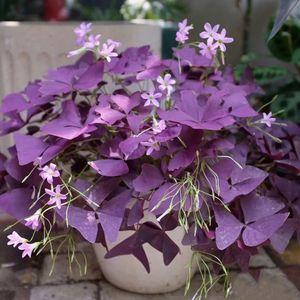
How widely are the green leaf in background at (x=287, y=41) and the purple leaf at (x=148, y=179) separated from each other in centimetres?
95

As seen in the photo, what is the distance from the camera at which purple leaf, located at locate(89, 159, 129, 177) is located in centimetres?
76

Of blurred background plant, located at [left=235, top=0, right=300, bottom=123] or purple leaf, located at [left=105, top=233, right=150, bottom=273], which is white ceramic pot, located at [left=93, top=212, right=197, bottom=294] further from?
blurred background plant, located at [left=235, top=0, right=300, bottom=123]

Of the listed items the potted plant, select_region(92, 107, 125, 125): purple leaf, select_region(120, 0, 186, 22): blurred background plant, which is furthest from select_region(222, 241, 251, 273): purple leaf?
select_region(120, 0, 186, 22): blurred background plant

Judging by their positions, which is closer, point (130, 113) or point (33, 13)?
point (130, 113)

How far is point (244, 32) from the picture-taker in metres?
2.10

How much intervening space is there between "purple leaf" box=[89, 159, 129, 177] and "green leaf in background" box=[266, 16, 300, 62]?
976 millimetres

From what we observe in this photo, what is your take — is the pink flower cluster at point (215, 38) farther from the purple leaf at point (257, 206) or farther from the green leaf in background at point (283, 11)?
the purple leaf at point (257, 206)

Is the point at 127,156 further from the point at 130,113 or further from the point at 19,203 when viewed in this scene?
the point at 19,203

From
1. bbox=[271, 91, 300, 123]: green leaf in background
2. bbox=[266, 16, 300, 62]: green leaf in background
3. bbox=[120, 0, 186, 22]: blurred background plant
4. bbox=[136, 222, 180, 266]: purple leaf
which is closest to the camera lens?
bbox=[136, 222, 180, 266]: purple leaf

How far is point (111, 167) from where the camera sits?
2.51ft

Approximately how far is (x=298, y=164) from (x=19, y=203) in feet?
2.00

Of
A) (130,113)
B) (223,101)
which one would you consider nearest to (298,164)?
(223,101)

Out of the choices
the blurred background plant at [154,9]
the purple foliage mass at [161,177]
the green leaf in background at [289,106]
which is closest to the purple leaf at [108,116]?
the purple foliage mass at [161,177]

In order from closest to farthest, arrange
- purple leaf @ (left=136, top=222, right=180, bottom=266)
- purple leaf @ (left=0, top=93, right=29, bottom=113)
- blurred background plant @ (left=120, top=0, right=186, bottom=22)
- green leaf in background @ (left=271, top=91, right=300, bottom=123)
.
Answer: purple leaf @ (left=136, top=222, right=180, bottom=266)
purple leaf @ (left=0, top=93, right=29, bottom=113)
green leaf in background @ (left=271, top=91, right=300, bottom=123)
blurred background plant @ (left=120, top=0, right=186, bottom=22)
